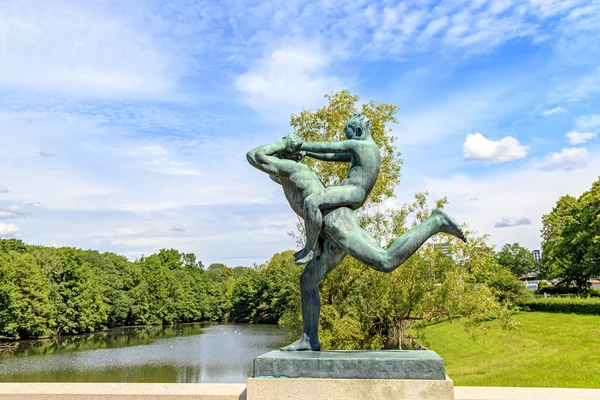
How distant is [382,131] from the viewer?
16141 millimetres

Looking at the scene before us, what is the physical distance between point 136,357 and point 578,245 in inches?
1161

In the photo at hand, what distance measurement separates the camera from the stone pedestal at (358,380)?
4418mm

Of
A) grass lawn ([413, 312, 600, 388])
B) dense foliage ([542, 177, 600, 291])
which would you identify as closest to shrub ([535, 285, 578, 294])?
dense foliage ([542, 177, 600, 291])

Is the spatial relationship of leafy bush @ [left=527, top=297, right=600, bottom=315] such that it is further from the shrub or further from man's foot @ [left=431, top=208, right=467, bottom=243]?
man's foot @ [left=431, top=208, right=467, bottom=243]

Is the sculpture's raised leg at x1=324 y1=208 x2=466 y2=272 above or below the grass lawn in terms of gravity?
above

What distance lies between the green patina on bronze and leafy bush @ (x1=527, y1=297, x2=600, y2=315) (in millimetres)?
28295

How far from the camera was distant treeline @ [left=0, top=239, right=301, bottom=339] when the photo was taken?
37031 millimetres

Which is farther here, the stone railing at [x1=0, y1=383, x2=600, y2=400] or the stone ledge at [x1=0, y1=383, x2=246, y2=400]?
the stone ledge at [x1=0, y1=383, x2=246, y2=400]

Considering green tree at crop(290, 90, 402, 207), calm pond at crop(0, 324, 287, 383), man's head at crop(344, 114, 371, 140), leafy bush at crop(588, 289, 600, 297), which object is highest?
green tree at crop(290, 90, 402, 207)

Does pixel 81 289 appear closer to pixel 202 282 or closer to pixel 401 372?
pixel 202 282

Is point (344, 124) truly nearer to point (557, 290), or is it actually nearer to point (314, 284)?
point (314, 284)

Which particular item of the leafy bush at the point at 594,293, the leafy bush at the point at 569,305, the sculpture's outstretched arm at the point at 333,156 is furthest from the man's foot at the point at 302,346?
the leafy bush at the point at 594,293

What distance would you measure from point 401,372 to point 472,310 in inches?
436

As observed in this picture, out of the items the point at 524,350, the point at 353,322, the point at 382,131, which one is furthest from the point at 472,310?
the point at 524,350
